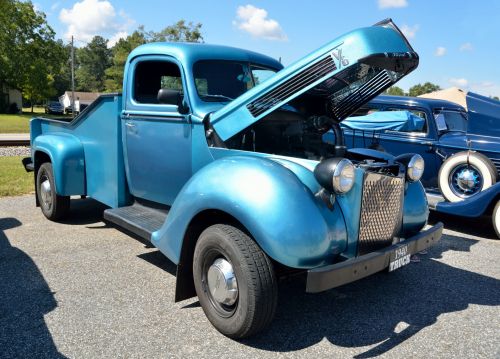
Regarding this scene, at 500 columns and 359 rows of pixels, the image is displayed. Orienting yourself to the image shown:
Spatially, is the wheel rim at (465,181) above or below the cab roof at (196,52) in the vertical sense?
below

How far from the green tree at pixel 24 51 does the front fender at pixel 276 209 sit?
43.3 meters

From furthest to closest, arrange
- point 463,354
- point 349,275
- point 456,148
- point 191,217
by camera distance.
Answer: point 456,148 → point 191,217 → point 463,354 → point 349,275

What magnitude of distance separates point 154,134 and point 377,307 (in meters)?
2.45

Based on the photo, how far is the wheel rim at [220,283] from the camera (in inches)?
115

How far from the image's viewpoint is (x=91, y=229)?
545cm

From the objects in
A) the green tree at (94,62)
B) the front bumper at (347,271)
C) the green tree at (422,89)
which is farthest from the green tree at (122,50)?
the green tree at (94,62)

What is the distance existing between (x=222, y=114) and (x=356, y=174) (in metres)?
1.19

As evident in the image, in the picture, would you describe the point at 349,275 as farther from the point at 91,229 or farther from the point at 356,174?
the point at 91,229

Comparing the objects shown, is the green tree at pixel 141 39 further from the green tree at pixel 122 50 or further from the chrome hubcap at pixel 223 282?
the chrome hubcap at pixel 223 282

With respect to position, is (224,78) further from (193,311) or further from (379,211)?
(193,311)

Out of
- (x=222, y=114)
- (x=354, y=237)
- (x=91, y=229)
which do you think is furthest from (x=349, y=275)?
(x=91, y=229)

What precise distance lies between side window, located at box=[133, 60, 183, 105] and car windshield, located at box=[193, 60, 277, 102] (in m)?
0.33

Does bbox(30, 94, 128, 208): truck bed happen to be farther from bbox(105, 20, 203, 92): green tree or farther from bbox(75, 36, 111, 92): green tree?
bbox(75, 36, 111, 92): green tree

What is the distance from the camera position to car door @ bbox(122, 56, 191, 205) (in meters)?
3.91
